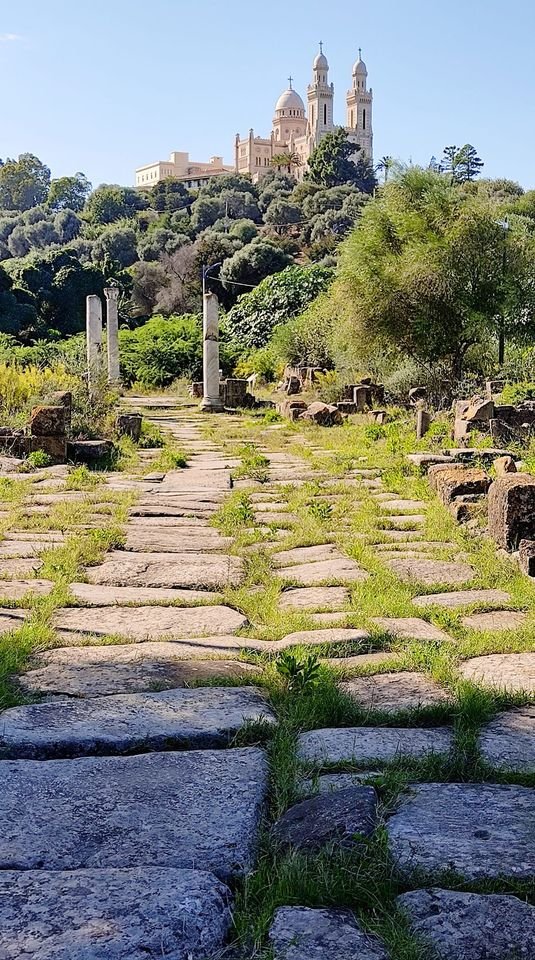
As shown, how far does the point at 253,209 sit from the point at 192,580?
65.9 metres

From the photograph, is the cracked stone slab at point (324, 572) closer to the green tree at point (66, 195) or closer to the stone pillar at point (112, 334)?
the stone pillar at point (112, 334)

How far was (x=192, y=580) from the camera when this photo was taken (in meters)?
4.58

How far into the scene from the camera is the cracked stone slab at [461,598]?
4059 mm

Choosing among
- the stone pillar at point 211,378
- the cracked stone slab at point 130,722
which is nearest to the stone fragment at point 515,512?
the cracked stone slab at point 130,722

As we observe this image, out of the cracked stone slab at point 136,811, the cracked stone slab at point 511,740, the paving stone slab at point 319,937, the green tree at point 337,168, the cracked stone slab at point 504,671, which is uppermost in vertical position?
the green tree at point 337,168

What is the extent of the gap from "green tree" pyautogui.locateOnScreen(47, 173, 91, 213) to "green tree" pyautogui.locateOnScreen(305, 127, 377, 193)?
31082 millimetres

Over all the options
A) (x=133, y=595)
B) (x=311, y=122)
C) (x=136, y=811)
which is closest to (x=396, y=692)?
(x=136, y=811)

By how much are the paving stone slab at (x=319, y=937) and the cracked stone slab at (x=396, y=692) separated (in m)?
1.15

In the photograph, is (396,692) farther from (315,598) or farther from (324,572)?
(324,572)

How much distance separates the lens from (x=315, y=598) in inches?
167

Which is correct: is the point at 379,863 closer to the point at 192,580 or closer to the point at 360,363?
the point at 192,580

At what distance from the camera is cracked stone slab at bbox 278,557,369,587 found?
15.0ft

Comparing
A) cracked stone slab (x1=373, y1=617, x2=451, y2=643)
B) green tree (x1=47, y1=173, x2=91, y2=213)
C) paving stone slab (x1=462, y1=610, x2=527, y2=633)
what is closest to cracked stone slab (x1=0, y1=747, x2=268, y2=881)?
cracked stone slab (x1=373, y1=617, x2=451, y2=643)

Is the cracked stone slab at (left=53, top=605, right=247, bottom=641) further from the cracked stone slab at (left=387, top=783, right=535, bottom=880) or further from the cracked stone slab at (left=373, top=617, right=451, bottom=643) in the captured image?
the cracked stone slab at (left=387, top=783, right=535, bottom=880)
